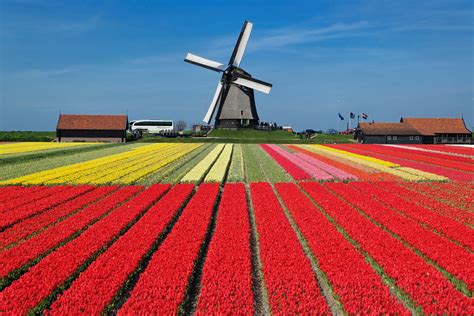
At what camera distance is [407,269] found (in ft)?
25.9

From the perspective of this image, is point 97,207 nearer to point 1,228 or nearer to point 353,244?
point 1,228

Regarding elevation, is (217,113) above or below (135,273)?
above

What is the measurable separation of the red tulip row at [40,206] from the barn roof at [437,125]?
7399cm

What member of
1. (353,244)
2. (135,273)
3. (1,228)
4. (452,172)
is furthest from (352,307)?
(452,172)

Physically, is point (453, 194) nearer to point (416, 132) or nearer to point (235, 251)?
point (235, 251)

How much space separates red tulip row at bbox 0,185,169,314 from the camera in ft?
21.4

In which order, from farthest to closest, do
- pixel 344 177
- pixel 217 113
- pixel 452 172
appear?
pixel 217 113
pixel 452 172
pixel 344 177

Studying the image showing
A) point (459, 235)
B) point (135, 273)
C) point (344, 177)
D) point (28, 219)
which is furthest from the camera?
point (344, 177)

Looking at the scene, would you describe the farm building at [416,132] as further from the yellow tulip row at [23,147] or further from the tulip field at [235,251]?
the tulip field at [235,251]

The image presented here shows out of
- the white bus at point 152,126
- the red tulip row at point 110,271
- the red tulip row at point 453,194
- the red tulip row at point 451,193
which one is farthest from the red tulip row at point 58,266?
the white bus at point 152,126

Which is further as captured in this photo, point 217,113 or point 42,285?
point 217,113

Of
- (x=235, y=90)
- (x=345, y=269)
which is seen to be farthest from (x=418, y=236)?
(x=235, y=90)

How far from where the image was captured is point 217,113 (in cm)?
7112

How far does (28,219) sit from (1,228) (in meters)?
0.94
